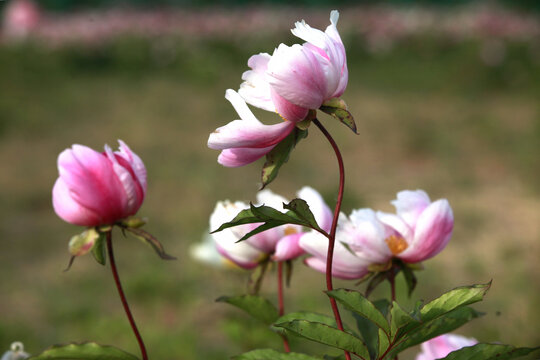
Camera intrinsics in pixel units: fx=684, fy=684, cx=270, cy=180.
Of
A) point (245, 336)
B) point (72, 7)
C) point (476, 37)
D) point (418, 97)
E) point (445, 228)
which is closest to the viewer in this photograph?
point (445, 228)

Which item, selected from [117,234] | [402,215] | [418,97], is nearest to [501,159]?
[418,97]

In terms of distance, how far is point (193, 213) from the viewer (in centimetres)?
347

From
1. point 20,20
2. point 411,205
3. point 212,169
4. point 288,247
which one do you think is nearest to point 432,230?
point 411,205

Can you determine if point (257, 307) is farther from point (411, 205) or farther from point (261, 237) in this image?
point (411, 205)

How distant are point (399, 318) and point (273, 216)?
0.12m

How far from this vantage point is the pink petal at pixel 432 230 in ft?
2.24

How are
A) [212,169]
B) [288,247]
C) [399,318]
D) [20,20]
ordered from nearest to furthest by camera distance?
[399,318], [288,247], [212,169], [20,20]

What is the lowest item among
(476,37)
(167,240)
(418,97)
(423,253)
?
(423,253)

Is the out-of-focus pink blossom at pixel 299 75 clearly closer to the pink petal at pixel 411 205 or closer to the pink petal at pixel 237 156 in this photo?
the pink petal at pixel 237 156

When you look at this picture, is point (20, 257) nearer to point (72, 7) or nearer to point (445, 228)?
point (445, 228)

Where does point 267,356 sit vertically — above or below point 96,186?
below

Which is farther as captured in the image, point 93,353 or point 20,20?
point 20,20

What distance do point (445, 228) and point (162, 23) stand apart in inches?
273

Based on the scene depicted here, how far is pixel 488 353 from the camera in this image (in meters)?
0.54
